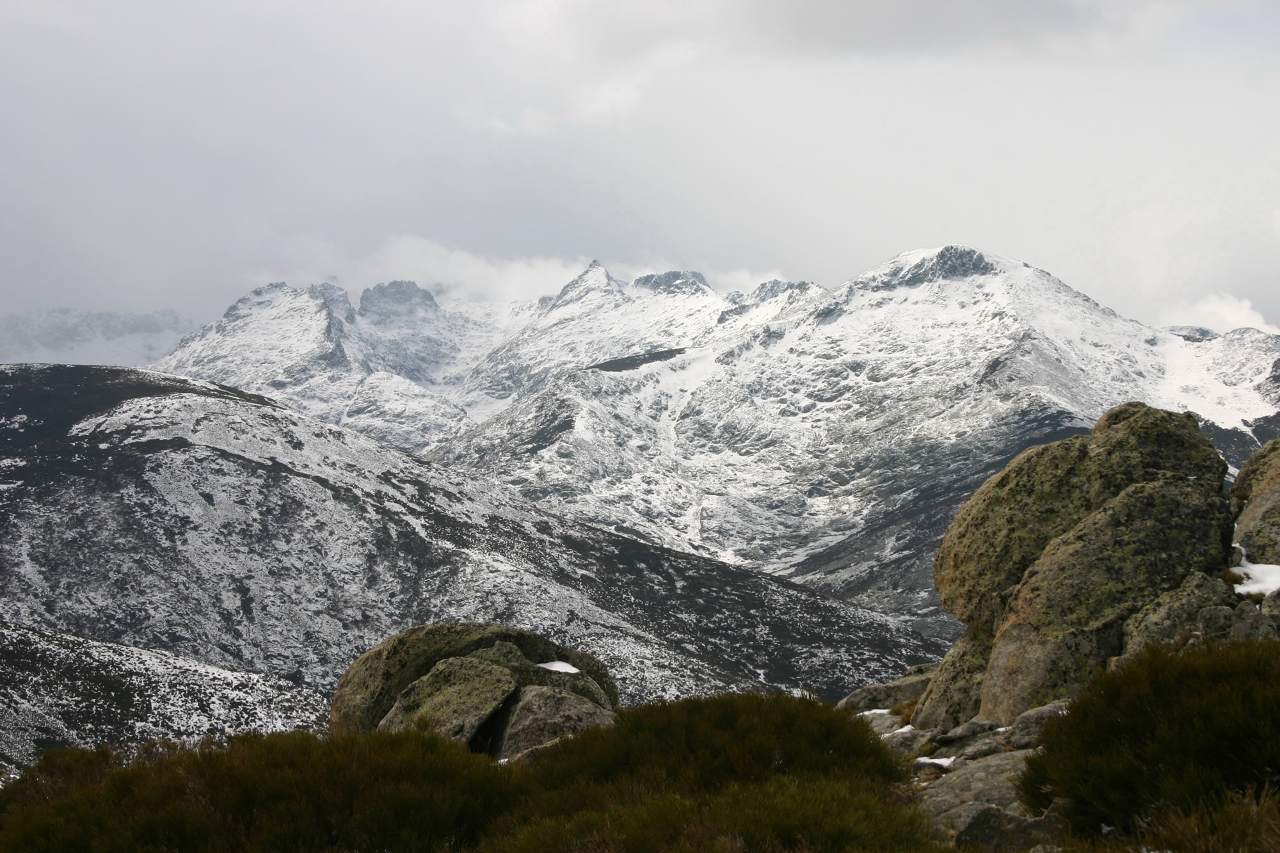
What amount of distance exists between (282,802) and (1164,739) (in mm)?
8393

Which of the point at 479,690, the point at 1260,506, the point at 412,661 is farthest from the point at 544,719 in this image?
the point at 1260,506

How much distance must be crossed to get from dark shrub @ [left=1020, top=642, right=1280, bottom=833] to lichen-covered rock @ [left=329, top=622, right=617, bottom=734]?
18.9 meters

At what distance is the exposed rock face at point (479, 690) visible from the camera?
63.8 feet

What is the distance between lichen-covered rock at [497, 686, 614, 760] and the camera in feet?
61.8

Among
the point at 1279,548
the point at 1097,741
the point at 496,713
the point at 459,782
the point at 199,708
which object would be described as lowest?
the point at 199,708

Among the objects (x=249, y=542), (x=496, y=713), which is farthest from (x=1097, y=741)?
(x=249, y=542)

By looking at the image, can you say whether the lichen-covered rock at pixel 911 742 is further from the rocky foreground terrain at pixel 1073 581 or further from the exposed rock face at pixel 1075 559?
the exposed rock face at pixel 1075 559

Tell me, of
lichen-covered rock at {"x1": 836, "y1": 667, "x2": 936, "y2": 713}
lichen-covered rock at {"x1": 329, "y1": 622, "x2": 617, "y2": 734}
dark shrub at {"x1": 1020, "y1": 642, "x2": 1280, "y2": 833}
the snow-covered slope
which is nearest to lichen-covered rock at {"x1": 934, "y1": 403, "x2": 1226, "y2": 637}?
lichen-covered rock at {"x1": 836, "y1": 667, "x2": 936, "y2": 713}

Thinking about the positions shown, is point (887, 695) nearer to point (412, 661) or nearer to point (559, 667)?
point (559, 667)

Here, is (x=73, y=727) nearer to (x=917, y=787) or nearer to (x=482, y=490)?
(x=917, y=787)

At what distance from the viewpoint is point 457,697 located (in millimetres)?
21453

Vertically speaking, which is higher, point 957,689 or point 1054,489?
point 1054,489

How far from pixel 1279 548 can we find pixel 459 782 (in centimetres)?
1598

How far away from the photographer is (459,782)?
→ 32.6ft
